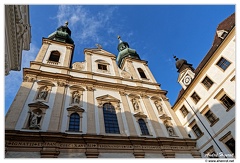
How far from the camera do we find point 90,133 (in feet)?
38.0

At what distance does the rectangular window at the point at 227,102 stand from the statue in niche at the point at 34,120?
13959 mm

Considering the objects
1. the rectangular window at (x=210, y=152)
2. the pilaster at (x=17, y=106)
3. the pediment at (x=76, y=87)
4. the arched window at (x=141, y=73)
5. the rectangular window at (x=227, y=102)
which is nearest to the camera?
the pilaster at (x=17, y=106)

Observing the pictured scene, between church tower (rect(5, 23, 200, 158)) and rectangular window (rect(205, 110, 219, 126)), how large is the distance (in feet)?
8.33

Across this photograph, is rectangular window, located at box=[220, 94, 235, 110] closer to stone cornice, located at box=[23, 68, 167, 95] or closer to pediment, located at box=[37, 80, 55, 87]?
stone cornice, located at box=[23, 68, 167, 95]

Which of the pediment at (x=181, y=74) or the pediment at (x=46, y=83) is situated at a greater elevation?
the pediment at (x=181, y=74)

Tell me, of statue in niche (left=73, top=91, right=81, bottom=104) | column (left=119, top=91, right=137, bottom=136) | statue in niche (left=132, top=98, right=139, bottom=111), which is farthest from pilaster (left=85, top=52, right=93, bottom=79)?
statue in niche (left=132, top=98, right=139, bottom=111)

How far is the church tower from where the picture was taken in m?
10.4

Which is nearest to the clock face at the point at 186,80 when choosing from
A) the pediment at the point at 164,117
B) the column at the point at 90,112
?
the pediment at the point at 164,117

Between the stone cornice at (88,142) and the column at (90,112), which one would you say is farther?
the column at (90,112)

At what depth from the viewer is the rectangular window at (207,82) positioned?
1452 centimetres

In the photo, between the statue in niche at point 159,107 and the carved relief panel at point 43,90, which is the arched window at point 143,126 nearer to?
the statue in niche at point 159,107

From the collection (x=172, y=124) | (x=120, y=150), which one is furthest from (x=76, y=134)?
(x=172, y=124)

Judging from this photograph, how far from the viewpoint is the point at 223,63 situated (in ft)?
44.0

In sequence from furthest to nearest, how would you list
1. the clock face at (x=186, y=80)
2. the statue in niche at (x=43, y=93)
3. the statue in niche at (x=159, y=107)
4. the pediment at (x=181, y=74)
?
the pediment at (x=181, y=74) < the clock face at (x=186, y=80) < the statue in niche at (x=159, y=107) < the statue in niche at (x=43, y=93)
